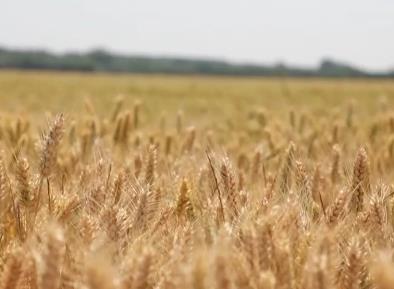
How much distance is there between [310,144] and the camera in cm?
375

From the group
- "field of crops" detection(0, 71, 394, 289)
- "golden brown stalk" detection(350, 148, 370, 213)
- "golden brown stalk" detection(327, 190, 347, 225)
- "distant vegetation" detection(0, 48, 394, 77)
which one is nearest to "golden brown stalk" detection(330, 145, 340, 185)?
"field of crops" detection(0, 71, 394, 289)

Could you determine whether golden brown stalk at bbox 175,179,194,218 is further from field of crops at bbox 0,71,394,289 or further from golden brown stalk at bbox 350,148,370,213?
golden brown stalk at bbox 350,148,370,213

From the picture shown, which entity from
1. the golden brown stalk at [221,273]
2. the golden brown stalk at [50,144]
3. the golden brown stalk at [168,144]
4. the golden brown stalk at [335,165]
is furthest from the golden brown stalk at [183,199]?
the golden brown stalk at [168,144]

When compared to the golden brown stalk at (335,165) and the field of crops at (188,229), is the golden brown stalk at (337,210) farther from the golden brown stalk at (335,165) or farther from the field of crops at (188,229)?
the golden brown stalk at (335,165)

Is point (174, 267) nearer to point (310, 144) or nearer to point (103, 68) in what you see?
point (310, 144)

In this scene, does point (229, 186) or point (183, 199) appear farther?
point (183, 199)

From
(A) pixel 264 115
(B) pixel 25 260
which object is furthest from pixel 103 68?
(B) pixel 25 260

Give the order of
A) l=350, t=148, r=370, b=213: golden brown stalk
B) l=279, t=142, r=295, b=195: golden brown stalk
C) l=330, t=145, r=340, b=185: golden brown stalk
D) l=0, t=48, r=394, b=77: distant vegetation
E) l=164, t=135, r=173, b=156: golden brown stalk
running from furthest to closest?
l=0, t=48, r=394, b=77: distant vegetation < l=164, t=135, r=173, b=156: golden brown stalk < l=330, t=145, r=340, b=185: golden brown stalk < l=279, t=142, r=295, b=195: golden brown stalk < l=350, t=148, r=370, b=213: golden brown stalk

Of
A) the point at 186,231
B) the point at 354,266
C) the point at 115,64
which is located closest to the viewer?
the point at 354,266

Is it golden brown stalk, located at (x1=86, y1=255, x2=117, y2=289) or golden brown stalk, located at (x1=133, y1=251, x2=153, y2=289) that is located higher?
golden brown stalk, located at (x1=86, y1=255, x2=117, y2=289)

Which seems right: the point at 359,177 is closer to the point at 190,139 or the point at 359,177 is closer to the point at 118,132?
the point at 190,139

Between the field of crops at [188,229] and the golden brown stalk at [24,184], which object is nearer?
the field of crops at [188,229]

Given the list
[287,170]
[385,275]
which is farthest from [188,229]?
[287,170]

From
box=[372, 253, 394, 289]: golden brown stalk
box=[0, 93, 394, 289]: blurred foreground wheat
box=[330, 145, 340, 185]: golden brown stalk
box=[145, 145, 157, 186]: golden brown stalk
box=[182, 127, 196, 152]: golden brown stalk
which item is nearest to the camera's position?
box=[372, 253, 394, 289]: golden brown stalk
